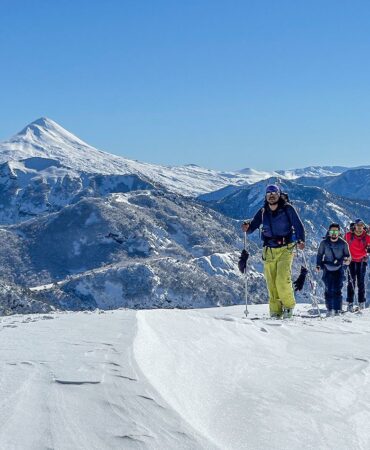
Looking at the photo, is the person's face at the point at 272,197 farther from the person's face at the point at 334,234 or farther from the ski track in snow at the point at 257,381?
the ski track in snow at the point at 257,381

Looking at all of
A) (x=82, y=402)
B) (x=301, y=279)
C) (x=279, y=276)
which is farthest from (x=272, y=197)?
(x=82, y=402)

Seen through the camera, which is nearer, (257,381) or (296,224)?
(257,381)

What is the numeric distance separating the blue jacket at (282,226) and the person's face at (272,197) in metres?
0.19

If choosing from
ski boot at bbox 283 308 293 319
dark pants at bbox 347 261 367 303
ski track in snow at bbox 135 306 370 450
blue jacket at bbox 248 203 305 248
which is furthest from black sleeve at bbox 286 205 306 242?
dark pants at bbox 347 261 367 303

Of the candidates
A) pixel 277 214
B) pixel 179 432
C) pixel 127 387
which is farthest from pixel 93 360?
pixel 277 214

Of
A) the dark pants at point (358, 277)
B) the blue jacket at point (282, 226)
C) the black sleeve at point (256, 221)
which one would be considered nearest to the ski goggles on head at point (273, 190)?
the blue jacket at point (282, 226)

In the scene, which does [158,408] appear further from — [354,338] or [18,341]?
[354,338]

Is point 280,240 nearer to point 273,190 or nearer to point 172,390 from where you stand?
point 273,190

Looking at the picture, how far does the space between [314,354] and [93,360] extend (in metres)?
3.03

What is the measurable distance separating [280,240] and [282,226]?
300 millimetres

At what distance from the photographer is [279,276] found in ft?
39.5

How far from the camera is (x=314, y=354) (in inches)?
266

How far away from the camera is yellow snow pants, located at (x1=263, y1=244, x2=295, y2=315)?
12.0 meters

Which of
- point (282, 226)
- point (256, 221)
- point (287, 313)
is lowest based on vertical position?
point (287, 313)
